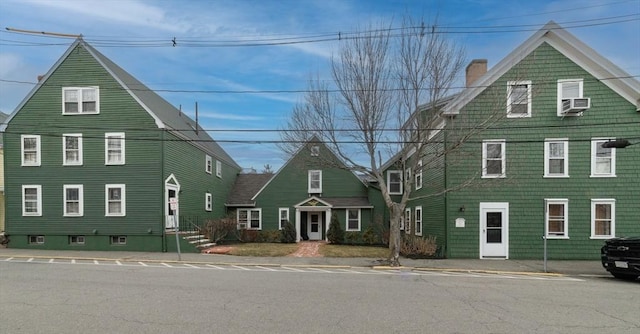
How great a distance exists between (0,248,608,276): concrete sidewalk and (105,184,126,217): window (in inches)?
88.6

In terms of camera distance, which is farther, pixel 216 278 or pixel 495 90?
pixel 495 90

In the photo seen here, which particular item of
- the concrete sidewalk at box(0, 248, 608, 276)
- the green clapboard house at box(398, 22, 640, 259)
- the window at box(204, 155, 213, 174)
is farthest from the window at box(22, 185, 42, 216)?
the green clapboard house at box(398, 22, 640, 259)

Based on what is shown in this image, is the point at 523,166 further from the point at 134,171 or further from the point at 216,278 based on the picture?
the point at 134,171

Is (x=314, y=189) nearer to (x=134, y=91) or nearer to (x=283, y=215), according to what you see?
(x=283, y=215)

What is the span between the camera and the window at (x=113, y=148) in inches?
848

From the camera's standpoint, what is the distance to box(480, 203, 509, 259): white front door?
1850 centimetres

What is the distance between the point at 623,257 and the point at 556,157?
21.1 ft

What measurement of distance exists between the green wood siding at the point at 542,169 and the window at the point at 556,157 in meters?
0.20

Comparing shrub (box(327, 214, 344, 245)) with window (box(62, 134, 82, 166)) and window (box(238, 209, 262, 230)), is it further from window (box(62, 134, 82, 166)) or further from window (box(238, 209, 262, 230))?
window (box(62, 134, 82, 166))

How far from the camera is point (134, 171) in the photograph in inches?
845

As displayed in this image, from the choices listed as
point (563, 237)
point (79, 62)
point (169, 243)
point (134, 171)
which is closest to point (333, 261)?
point (169, 243)

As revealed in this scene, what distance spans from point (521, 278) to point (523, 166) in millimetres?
6564

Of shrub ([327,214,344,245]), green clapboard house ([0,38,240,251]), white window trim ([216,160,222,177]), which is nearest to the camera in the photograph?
green clapboard house ([0,38,240,251])

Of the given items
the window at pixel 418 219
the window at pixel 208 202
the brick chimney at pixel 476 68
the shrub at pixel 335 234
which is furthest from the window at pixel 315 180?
the brick chimney at pixel 476 68
